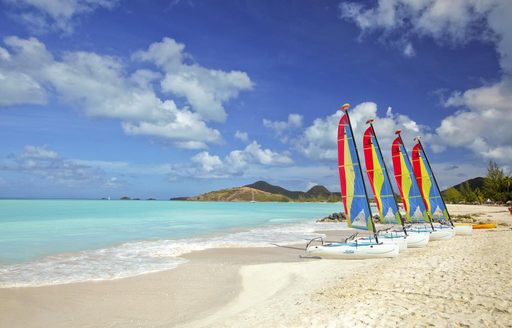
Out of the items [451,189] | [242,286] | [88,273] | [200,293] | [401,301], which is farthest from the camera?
[451,189]

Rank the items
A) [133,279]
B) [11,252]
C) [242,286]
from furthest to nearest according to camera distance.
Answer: [11,252], [133,279], [242,286]

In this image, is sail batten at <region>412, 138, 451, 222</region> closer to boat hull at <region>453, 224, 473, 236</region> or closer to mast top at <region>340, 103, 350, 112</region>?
boat hull at <region>453, 224, 473, 236</region>

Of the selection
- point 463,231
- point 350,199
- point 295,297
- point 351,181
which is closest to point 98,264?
point 295,297

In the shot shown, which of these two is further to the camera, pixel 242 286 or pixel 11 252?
pixel 11 252

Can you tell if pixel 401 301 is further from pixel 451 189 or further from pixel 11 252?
pixel 451 189

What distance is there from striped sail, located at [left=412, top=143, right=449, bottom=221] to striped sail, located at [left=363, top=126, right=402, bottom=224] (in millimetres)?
8365

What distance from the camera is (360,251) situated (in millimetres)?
19031

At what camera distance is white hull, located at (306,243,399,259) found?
18.9 metres

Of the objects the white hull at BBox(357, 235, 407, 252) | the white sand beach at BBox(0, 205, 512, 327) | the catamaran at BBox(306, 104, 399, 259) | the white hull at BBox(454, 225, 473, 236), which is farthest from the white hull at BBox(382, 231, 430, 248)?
the white hull at BBox(454, 225, 473, 236)

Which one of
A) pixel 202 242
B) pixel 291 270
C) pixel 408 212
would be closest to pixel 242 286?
pixel 291 270

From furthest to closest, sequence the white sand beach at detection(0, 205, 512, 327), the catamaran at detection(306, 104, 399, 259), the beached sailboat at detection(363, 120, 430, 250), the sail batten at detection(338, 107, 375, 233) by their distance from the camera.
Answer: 1. the beached sailboat at detection(363, 120, 430, 250)
2. the sail batten at detection(338, 107, 375, 233)
3. the catamaran at detection(306, 104, 399, 259)
4. the white sand beach at detection(0, 205, 512, 327)

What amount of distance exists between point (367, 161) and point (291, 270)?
10.4 metres

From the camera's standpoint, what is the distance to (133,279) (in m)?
15.8

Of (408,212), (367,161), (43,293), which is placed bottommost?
(43,293)
